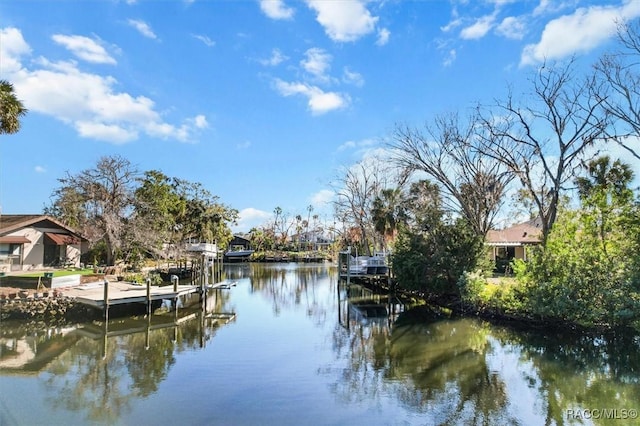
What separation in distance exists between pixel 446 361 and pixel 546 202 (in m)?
16.7

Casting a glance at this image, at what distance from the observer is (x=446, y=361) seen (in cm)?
1237

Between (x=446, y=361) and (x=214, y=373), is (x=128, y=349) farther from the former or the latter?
(x=446, y=361)

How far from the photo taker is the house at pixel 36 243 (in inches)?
1013

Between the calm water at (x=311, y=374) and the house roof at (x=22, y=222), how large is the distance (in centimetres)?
1279

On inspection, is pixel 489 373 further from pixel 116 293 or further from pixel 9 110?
pixel 9 110

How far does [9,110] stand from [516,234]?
3695 cm

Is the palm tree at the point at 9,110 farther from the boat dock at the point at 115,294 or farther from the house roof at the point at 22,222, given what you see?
the house roof at the point at 22,222

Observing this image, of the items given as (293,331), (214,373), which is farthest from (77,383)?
(293,331)

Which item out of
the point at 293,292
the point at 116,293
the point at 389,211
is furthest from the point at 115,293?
the point at 389,211

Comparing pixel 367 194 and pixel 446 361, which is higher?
pixel 367 194

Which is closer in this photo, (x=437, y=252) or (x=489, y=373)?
(x=489, y=373)

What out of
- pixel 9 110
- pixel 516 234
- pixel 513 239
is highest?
pixel 9 110

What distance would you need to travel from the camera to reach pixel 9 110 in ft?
49.6

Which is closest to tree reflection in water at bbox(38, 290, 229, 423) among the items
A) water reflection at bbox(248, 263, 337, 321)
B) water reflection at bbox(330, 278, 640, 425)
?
water reflection at bbox(330, 278, 640, 425)
